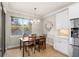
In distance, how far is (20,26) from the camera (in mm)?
5961

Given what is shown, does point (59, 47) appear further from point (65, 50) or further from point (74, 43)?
point (74, 43)

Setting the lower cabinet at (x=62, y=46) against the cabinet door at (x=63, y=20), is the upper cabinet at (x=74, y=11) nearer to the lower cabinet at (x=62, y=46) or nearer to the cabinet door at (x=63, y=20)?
the cabinet door at (x=63, y=20)

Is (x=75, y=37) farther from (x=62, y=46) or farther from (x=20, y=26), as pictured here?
(x=20, y=26)

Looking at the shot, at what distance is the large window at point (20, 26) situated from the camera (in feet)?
18.5

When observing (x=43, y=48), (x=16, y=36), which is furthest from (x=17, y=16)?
(x=43, y=48)

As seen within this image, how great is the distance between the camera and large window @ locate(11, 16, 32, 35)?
5636mm

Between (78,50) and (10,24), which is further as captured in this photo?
(10,24)

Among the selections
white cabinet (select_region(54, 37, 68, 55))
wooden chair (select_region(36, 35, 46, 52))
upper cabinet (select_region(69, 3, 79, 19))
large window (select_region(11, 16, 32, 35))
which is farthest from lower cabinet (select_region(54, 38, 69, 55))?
large window (select_region(11, 16, 32, 35))

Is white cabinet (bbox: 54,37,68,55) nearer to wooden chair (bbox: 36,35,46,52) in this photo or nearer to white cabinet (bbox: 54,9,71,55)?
white cabinet (bbox: 54,9,71,55)

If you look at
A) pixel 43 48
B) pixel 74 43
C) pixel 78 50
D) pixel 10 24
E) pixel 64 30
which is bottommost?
pixel 43 48

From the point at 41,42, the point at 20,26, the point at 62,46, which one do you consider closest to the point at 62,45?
the point at 62,46

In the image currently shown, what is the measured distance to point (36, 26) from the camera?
278 inches

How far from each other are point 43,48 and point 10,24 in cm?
254

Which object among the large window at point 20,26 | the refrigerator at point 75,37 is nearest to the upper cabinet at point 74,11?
the refrigerator at point 75,37
